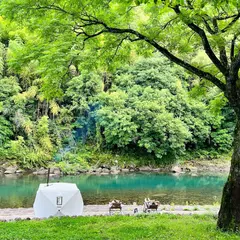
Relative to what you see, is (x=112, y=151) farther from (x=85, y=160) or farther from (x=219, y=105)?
(x=219, y=105)

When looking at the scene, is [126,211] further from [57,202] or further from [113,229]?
[113,229]

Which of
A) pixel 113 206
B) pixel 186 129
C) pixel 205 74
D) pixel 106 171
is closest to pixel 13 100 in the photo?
pixel 106 171

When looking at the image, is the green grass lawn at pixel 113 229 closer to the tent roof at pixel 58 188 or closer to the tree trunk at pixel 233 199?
the tree trunk at pixel 233 199

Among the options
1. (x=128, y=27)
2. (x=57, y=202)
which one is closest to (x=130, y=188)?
(x=57, y=202)

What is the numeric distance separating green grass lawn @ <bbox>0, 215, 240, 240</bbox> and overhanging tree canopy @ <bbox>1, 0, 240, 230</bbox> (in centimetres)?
59

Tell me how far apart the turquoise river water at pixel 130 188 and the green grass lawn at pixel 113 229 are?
886cm

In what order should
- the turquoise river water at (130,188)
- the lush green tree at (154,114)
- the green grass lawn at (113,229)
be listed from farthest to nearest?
the lush green tree at (154,114), the turquoise river water at (130,188), the green grass lawn at (113,229)

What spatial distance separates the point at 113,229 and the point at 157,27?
165 inches

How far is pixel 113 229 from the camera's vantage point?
251 inches

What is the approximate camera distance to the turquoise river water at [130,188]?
54.6ft

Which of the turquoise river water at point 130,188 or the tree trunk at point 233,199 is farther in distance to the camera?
the turquoise river water at point 130,188

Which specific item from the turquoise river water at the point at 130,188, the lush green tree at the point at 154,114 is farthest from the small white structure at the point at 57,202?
the lush green tree at the point at 154,114

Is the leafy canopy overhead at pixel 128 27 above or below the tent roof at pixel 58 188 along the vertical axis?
above

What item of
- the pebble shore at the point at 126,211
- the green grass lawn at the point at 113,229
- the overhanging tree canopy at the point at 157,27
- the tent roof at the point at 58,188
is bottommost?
the pebble shore at the point at 126,211
